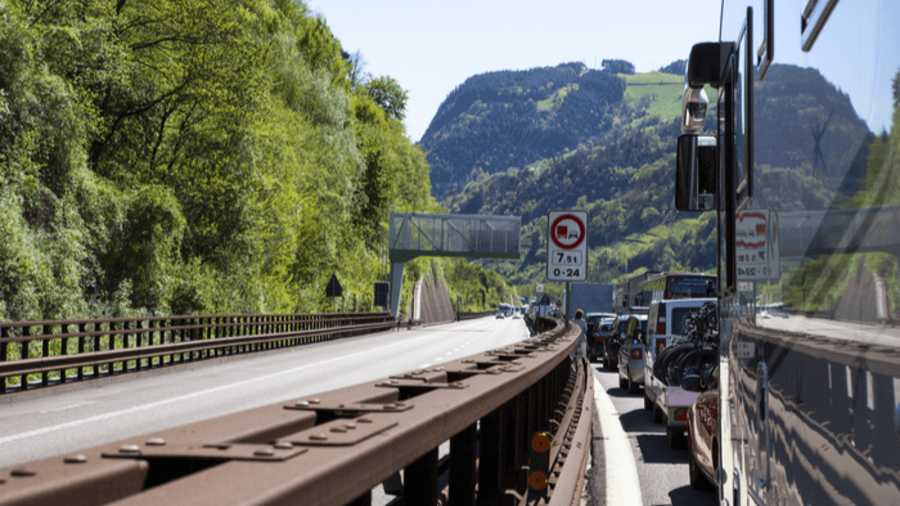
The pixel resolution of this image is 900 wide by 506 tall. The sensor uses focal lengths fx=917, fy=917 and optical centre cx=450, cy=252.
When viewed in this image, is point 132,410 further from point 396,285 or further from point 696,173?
point 396,285

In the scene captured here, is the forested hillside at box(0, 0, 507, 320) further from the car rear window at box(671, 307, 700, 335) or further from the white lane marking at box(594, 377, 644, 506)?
the car rear window at box(671, 307, 700, 335)

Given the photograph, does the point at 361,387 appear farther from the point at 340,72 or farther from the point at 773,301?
the point at 340,72

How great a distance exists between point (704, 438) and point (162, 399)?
9.92 metres

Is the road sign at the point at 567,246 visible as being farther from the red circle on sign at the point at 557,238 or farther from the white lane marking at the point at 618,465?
the white lane marking at the point at 618,465

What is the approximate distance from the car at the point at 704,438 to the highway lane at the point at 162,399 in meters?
3.42

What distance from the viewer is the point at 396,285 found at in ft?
216

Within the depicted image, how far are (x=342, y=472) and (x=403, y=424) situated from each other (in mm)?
573

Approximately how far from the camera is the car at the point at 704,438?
7.17 m

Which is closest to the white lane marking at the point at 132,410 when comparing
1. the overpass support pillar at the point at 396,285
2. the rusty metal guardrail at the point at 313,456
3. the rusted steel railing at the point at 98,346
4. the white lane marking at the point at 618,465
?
the rusted steel railing at the point at 98,346

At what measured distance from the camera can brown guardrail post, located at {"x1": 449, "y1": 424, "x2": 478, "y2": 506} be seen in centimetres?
372

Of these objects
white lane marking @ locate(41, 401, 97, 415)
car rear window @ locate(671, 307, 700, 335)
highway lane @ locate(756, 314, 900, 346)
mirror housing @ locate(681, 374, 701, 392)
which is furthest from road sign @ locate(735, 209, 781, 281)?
car rear window @ locate(671, 307, 700, 335)

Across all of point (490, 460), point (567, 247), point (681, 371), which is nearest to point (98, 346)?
point (567, 247)

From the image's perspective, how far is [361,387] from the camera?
11.3 ft

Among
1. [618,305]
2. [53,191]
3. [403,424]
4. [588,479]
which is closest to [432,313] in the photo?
[618,305]
